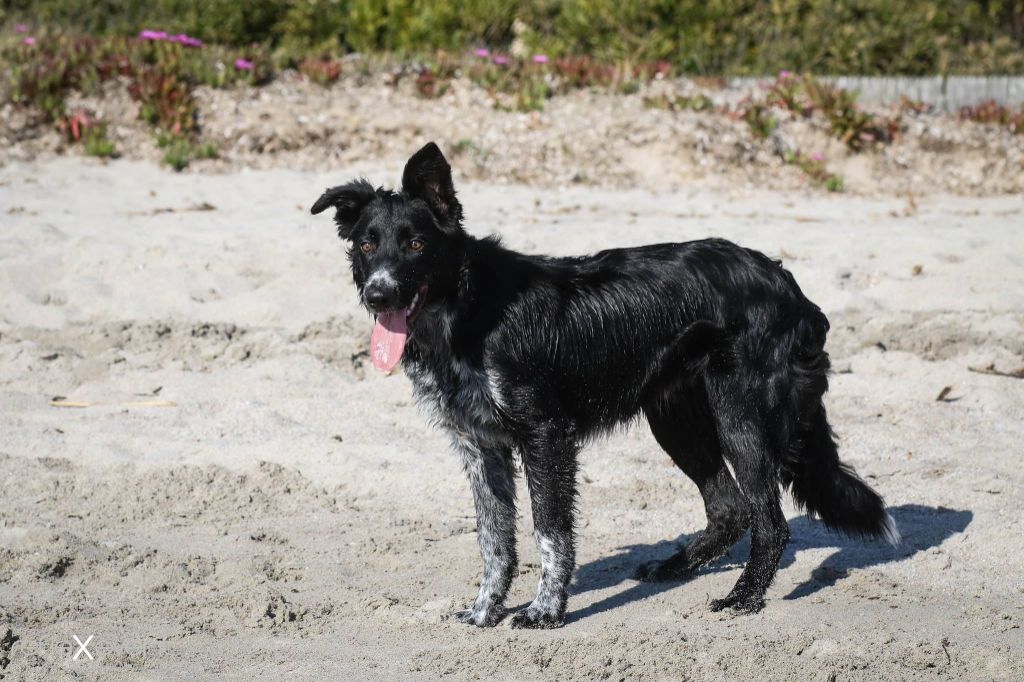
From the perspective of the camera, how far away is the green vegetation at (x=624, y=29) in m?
16.8

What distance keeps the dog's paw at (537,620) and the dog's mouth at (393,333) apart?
1214mm

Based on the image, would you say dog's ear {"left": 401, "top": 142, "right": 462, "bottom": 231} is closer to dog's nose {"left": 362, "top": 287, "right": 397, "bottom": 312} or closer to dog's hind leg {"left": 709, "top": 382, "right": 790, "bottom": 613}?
dog's nose {"left": 362, "top": 287, "right": 397, "bottom": 312}

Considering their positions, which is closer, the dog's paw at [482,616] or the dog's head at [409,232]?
the dog's head at [409,232]

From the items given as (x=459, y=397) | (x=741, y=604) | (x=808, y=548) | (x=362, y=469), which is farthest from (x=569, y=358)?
(x=362, y=469)

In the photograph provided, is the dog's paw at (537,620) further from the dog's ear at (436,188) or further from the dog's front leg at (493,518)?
the dog's ear at (436,188)

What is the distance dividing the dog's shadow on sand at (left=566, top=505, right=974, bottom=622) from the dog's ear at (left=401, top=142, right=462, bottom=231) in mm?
1732

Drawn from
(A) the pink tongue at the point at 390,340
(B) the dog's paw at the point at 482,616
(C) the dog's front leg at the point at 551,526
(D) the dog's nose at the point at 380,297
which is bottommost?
(B) the dog's paw at the point at 482,616

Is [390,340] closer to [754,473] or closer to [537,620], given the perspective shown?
[537,620]

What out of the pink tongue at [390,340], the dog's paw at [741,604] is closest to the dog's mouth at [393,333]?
the pink tongue at [390,340]

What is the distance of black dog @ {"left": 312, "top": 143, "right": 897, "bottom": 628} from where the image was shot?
5223mm

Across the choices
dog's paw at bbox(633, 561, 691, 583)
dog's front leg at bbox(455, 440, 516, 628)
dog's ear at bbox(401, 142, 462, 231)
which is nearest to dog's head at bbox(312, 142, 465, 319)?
dog's ear at bbox(401, 142, 462, 231)

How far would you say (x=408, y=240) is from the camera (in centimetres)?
517

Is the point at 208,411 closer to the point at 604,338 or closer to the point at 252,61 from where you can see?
the point at 604,338

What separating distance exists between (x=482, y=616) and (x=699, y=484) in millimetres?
1366
